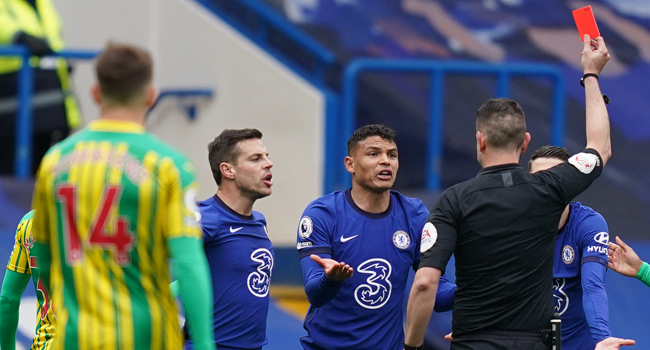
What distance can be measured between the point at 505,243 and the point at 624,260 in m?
1.39

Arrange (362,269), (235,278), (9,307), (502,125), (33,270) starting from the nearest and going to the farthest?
(502,125) < (9,307) < (33,270) < (235,278) < (362,269)

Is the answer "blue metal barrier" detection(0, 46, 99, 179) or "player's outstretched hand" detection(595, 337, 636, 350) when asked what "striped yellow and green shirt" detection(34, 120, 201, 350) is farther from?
"blue metal barrier" detection(0, 46, 99, 179)

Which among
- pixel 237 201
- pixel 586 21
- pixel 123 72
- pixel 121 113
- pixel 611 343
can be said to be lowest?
pixel 611 343

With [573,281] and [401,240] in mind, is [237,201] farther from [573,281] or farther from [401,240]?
[573,281]

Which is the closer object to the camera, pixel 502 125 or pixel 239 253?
pixel 502 125

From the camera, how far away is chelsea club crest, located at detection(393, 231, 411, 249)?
15.3 ft

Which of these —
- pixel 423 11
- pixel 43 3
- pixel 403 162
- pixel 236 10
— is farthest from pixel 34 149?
pixel 423 11

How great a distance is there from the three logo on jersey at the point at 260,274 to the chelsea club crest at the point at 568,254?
5.25 feet

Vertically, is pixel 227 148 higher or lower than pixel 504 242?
higher

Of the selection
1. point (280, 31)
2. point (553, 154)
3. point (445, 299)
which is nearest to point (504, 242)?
point (445, 299)

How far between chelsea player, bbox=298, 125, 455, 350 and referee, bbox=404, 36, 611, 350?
74 centimetres

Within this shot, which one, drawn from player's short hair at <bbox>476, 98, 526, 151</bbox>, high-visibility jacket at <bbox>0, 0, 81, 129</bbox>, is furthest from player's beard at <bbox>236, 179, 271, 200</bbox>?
high-visibility jacket at <bbox>0, 0, 81, 129</bbox>

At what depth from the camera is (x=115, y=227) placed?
118 inches

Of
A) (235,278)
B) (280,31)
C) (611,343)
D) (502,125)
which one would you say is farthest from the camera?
(280,31)
